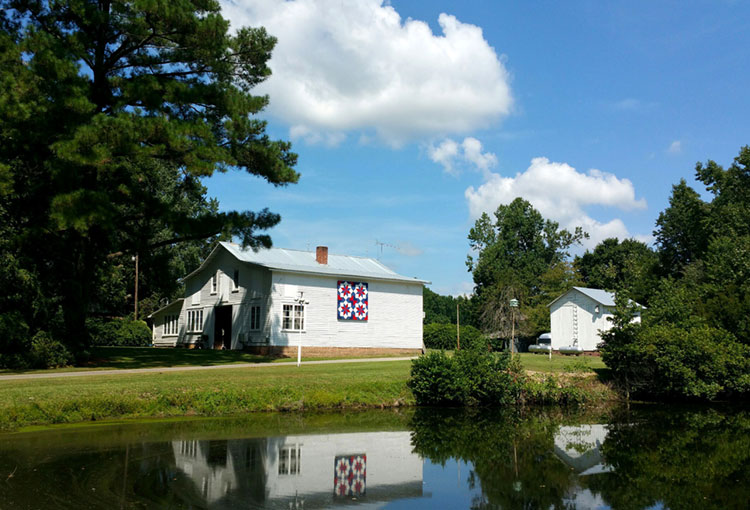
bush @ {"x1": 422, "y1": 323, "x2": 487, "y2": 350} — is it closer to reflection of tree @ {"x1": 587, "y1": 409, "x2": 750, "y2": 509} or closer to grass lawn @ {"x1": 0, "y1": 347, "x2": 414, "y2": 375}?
grass lawn @ {"x1": 0, "y1": 347, "x2": 414, "y2": 375}

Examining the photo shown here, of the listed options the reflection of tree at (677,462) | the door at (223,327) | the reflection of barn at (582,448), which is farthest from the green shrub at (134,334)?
the reflection of barn at (582,448)

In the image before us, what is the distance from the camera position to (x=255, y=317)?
3016 cm

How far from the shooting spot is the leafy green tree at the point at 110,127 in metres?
18.1

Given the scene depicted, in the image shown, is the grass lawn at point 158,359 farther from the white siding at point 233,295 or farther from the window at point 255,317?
the white siding at point 233,295

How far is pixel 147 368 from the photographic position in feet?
68.7

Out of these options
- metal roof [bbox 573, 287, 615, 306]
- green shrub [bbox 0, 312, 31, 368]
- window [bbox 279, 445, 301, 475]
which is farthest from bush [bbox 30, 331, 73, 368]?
metal roof [bbox 573, 287, 615, 306]

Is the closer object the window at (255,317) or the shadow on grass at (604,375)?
the shadow on grass at (604,375)

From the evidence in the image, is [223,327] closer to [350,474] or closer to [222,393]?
[222,393]

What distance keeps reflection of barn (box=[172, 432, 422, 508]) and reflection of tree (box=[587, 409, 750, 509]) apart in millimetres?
3110

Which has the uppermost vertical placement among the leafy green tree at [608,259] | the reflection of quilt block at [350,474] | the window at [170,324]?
the leafy green tree at [608,259]

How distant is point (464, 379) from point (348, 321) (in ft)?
45.5

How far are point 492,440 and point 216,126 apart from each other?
15357 millimetres

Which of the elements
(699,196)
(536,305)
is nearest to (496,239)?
(536,305)

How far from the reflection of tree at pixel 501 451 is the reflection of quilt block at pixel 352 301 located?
14081 millimetres
